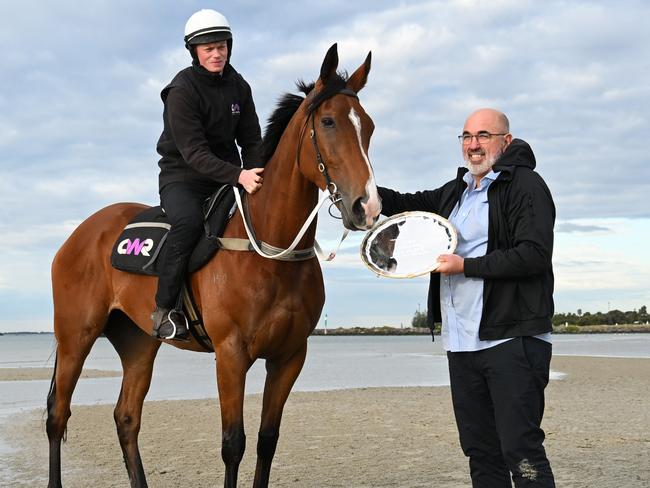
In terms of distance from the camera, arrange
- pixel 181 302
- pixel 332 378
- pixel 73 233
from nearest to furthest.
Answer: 1. pixel 181 302
2. pixel 73 233
3. pixel 332 378

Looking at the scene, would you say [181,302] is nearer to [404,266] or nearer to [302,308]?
[302,308]

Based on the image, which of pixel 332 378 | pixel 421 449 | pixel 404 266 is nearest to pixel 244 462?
pixel 421 449

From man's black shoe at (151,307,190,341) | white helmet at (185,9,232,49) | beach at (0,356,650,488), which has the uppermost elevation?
white helmet at (185,9,232,49)

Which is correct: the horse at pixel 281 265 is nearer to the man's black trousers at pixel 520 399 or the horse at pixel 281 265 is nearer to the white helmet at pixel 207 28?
the white helmet at pixel 207 28

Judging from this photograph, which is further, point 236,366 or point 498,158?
point 236,366

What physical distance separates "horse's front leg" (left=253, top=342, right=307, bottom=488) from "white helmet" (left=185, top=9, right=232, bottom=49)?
7.12ft

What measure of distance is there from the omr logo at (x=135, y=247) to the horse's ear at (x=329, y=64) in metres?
1.98

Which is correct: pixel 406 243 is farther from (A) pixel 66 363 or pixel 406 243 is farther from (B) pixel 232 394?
(A) pixel 66 363

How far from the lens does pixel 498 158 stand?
14.3 ft

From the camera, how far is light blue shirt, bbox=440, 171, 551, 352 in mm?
4309

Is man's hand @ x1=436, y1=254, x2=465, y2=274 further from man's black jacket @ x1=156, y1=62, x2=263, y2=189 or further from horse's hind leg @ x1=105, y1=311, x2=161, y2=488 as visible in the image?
horse's hind leg @ x1=105, y1=311, x2=161, y2=488

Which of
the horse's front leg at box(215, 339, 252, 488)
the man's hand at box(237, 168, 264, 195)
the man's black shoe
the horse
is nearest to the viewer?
the horse

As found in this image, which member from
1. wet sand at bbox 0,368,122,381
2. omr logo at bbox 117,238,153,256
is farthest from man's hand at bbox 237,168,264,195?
wet sand at bbox 0,368,122,381

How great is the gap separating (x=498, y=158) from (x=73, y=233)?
13.4ft
